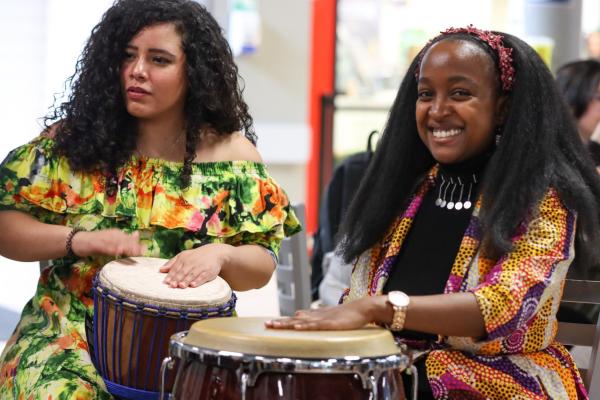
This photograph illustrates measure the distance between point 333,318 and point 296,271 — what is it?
1.73m

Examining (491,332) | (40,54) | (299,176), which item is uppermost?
(40,54)

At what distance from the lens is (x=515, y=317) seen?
2.30 meters

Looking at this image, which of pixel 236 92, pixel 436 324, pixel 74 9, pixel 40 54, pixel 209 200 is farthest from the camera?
pixel 74 9

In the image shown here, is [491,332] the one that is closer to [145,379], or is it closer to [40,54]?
[145,379]

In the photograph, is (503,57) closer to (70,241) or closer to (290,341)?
(290,341)

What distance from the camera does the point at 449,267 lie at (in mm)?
2529

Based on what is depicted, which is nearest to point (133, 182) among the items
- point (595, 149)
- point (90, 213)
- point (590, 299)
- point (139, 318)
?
point (90, 213)

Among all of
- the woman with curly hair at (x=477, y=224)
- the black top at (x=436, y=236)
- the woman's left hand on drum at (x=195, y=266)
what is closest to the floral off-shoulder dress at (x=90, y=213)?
the woman's left hand on drum at (x=195, y=266)

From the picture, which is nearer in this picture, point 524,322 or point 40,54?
point 524,322

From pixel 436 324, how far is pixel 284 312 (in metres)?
1.92

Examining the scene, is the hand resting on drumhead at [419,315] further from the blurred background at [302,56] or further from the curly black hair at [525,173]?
the blurred background at [302,56]

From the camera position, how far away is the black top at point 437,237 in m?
2.55

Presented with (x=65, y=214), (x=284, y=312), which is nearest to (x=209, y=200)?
(x=65, y=214)

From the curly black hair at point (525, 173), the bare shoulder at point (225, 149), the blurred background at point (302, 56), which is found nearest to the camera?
the curly black hair at point (525, 173)
